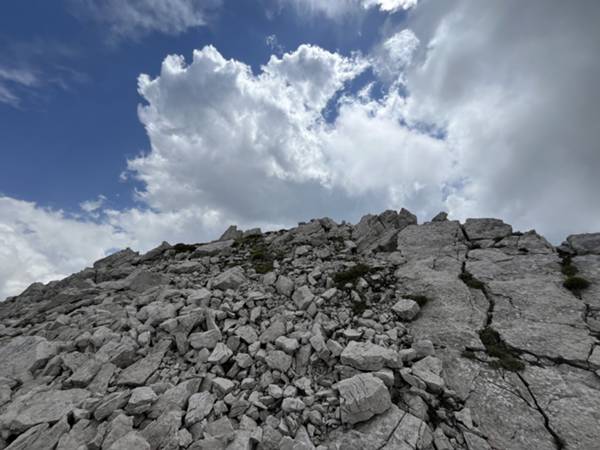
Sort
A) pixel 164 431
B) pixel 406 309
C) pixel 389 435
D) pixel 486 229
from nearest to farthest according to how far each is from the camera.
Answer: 1. pixel 389 435
2. pixel 164 431
3. pixel 406 309
4. pixel 486 229

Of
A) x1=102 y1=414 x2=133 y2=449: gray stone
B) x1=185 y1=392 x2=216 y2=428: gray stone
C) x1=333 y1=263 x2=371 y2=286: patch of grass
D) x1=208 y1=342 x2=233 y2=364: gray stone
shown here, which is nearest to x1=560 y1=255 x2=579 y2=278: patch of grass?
x1=333 y1=263 x2=371 y2=286: patch of grass

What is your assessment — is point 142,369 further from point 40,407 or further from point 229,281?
point 229,281

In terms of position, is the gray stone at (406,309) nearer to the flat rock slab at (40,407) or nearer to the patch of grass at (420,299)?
the patch of grass at (420,299)

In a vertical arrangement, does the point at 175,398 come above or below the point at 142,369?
below

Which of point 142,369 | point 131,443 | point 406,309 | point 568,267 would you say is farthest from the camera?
point 568,267

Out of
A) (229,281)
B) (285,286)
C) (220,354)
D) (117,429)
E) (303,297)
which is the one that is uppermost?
(229,281)

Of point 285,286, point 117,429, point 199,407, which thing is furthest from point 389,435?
point 285,286

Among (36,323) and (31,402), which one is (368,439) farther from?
→ (36,323)

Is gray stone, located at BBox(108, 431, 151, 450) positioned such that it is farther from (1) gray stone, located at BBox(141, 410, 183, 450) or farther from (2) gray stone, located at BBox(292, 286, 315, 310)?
(2) gray stone, located at BBox(292, 286, 315, 310)

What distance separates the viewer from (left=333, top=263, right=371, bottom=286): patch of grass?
14.1m

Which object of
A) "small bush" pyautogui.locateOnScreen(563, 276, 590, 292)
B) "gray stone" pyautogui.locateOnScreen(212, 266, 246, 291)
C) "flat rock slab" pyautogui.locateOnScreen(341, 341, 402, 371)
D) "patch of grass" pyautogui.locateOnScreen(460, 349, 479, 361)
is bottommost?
"flat rock slab" pyautogui.locateOnScreen(341, 341, 402, 371)

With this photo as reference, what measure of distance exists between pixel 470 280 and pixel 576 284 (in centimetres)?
378

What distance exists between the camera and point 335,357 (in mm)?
9195

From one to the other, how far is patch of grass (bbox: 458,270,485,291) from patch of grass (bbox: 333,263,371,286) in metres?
4.43
